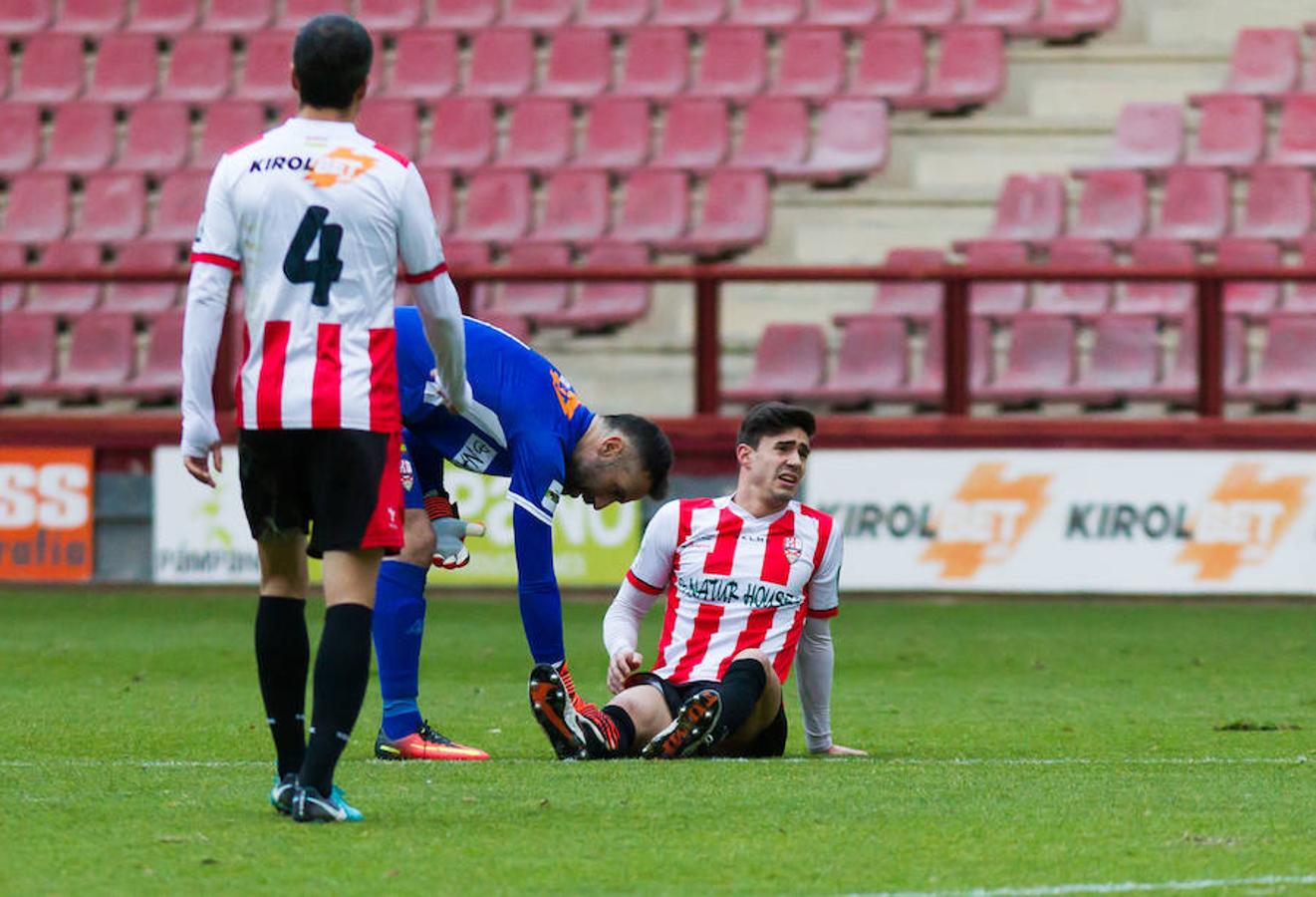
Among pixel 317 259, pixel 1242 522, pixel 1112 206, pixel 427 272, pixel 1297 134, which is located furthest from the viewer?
pixel 1297 134

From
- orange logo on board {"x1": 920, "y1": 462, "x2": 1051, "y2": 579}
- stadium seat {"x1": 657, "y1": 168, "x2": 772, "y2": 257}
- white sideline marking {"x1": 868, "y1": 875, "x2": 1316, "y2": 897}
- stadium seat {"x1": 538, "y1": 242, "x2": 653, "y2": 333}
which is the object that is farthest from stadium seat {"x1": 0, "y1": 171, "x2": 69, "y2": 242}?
white sideline marking {"x1": 868, "y1": 875, "x2": 1316, "y2": 897}

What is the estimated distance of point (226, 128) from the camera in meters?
17.4

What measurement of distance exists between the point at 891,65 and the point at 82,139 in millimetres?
6127

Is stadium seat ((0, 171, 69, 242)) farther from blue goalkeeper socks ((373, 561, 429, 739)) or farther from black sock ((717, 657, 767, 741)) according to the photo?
black sock ((717, 657, 767, 741))

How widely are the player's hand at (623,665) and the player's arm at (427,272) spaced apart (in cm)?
141

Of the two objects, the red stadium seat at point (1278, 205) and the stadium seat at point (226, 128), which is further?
the stadium seat at point (226, 128)

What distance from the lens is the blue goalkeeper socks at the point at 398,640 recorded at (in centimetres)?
665

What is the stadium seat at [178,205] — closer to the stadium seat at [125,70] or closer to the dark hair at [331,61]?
the stadium seat at [125,70]

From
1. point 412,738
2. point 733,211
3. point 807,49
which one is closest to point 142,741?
point 412,738

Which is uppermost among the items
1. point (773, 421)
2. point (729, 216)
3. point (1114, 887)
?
point (729, 216)

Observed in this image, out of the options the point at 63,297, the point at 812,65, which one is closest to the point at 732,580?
the point at 63,297

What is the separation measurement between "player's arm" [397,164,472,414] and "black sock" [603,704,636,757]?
1.57m

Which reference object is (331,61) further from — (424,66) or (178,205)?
(424,66)

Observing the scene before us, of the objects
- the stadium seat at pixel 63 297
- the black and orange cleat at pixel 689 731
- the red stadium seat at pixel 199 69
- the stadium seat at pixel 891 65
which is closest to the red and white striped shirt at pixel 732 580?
the black and orange cleat at pixel 689 731
